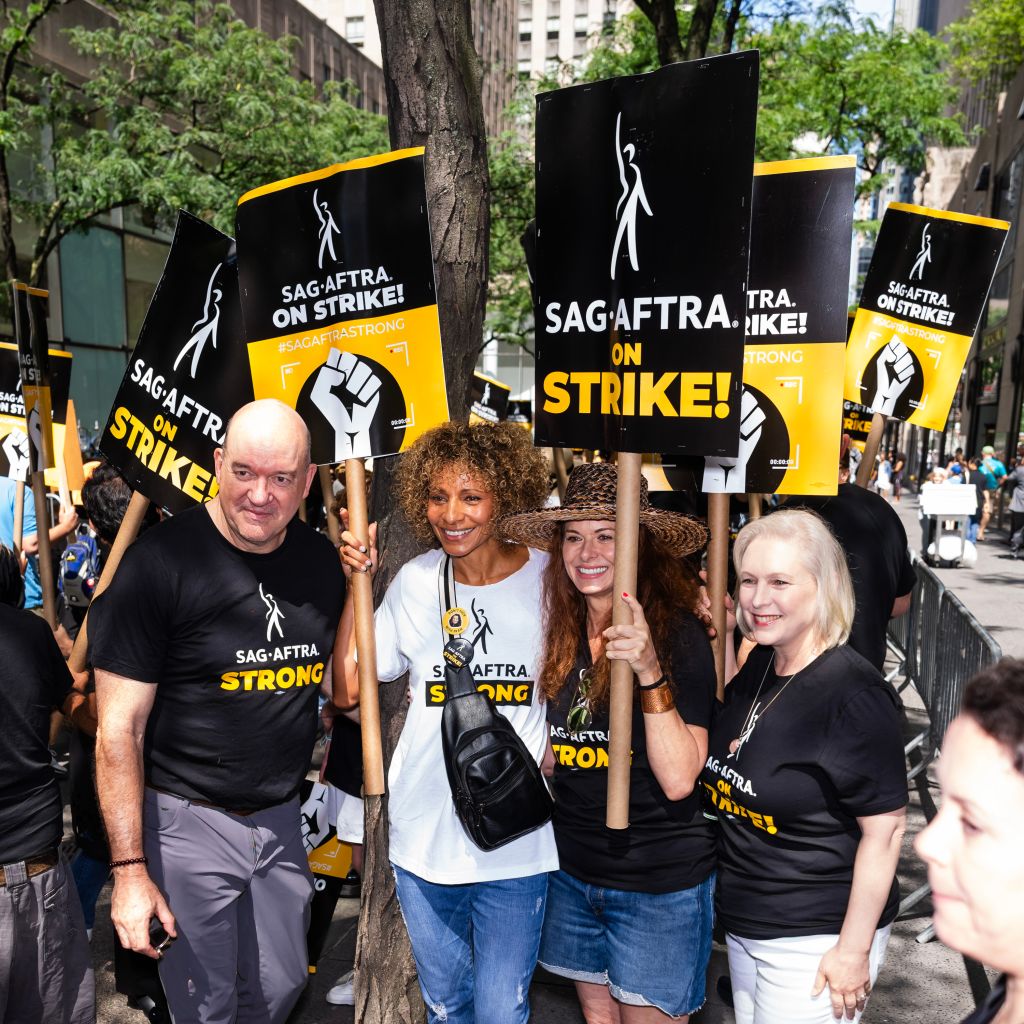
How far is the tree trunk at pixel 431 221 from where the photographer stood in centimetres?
304

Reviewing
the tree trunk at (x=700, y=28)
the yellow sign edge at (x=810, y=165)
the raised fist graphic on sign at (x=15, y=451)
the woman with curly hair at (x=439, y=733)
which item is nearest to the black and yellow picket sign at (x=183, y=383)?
the woman with curly hair at (x=439, y=733)

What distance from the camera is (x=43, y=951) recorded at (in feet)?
8.91

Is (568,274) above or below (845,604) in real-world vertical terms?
above

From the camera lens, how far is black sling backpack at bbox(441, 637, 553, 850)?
99.3 inches

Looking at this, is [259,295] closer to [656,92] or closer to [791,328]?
[656,92]

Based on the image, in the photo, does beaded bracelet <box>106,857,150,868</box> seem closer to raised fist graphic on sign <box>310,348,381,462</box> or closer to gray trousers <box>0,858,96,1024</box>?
gray trousers <box>0,858,96,1024</box>

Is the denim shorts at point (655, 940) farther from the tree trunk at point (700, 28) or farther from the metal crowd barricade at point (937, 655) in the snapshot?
the tree trunk at point (700, 28)

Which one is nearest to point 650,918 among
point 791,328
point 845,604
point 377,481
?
point 845,604

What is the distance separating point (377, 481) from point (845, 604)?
164cm

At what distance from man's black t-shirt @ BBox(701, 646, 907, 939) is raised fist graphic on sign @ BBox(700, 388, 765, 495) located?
0.98 metres

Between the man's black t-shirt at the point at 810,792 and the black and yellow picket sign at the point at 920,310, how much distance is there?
2.75m

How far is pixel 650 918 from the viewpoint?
2572mm

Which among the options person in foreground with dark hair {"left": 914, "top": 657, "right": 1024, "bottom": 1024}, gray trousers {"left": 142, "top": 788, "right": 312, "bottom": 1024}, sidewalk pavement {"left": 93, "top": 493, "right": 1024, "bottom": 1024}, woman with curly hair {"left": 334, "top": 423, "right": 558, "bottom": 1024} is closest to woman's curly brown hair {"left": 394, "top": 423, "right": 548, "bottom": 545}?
woman with curly hair {"left": 334, "top": 423, "right": 558, "bottom": 1024}

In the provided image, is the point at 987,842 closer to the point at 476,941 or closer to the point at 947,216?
the point at 476,941
